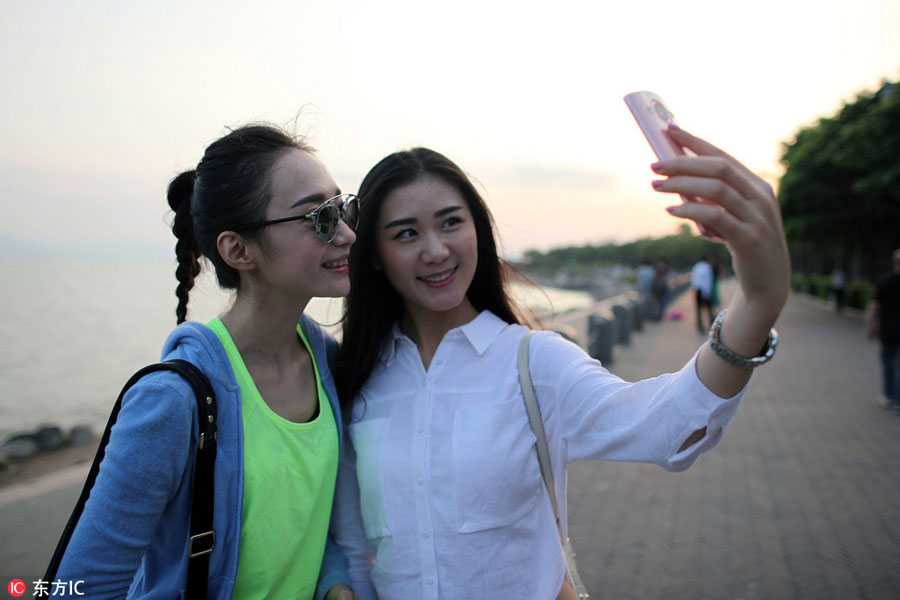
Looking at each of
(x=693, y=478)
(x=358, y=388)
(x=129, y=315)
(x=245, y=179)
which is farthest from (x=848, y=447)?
(x=129, y=315)

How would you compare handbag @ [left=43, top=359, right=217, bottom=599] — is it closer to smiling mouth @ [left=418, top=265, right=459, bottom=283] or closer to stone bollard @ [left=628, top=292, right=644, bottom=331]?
smiling mouth @ [left=418, top=265, right=459, bottom=283]

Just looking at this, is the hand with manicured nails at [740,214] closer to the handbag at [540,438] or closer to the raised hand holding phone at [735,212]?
the raised hand holding phone at [735,212]

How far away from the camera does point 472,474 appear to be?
174 centimetres

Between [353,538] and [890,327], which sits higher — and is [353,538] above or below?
above

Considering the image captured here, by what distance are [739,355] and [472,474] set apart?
34.1 inches

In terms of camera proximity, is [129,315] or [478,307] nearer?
[478,307]

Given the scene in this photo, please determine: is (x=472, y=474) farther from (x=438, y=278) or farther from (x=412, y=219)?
(x=412, y=219)

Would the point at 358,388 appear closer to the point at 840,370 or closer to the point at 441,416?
the point at 441,416

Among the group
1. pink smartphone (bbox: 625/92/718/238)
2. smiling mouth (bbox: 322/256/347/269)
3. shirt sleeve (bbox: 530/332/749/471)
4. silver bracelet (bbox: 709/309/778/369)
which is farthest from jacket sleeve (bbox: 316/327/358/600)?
pink smartphone (bbox: 625/92/718/238)

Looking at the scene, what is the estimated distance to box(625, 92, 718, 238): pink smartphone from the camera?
1.16 metres

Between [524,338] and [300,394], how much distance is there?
0.80m

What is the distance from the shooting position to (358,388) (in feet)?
7.04

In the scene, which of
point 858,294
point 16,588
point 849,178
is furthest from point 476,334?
point 858,294

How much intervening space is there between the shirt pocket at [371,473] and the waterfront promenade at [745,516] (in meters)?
1.92
